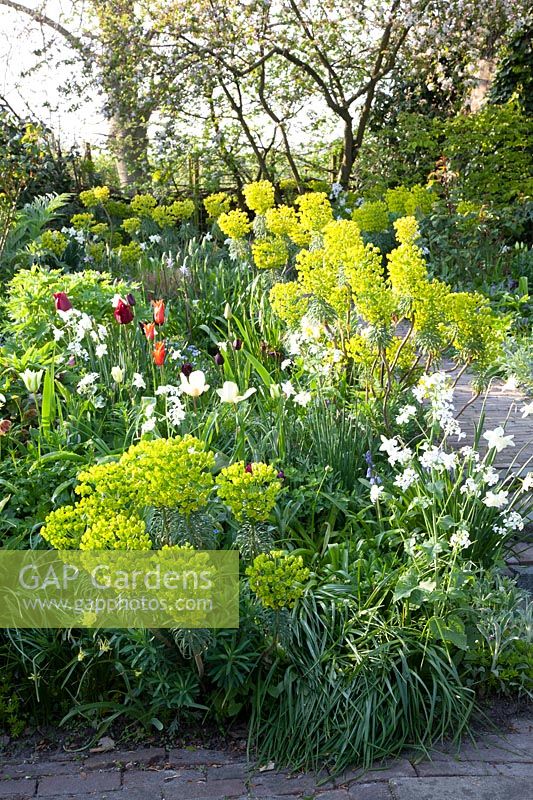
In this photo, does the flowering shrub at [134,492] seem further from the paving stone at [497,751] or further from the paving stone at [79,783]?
the paving stone at [497,751]

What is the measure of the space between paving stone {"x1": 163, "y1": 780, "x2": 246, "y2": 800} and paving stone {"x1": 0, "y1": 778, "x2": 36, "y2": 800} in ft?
1.38

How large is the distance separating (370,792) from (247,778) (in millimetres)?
390

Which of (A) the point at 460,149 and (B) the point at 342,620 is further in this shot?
(A) the point at 460,149

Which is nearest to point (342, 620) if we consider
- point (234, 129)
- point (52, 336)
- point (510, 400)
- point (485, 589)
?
point (485, 589)

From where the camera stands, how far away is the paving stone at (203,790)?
254cm

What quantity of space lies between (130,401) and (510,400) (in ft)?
9.22

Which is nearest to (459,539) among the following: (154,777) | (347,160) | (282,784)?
(282,784)

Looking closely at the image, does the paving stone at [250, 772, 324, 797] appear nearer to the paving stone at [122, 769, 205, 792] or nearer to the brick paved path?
the brick paved path

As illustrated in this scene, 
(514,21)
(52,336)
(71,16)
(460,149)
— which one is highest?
(71,16)

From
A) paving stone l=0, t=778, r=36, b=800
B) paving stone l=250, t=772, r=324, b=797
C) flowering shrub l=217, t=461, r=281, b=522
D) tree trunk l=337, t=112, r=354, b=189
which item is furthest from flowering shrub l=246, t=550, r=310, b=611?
tree trunk l=337, t=112, r=354, b=189

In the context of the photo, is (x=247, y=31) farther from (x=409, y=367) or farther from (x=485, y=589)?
(x=485, y=589)

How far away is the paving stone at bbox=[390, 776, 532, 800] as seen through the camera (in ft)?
8.10

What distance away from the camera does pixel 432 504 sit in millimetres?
3227

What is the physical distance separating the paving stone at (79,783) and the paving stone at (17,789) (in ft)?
0.09
